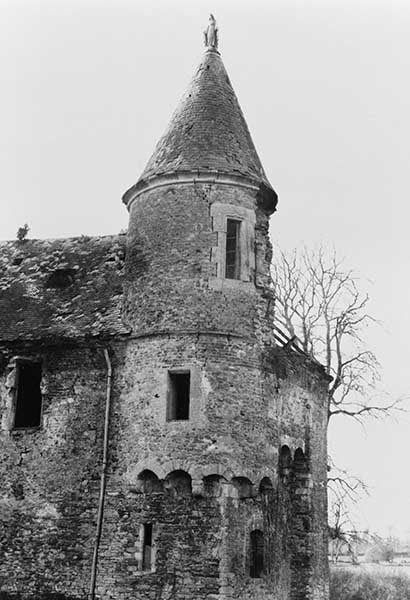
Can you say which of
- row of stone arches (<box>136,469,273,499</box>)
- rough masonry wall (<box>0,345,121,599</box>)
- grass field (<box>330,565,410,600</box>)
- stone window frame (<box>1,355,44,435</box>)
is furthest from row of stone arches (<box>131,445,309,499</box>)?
grass field (<box>330,565,410,600</box>)

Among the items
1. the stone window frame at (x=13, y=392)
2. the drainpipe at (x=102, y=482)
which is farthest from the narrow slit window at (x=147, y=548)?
the stone window frame at (x=13, y=392)

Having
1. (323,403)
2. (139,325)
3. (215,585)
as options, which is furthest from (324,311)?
(215,585)

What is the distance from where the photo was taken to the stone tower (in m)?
20.8

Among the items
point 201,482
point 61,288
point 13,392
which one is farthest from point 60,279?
point 201,482

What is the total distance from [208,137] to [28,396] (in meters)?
8.25

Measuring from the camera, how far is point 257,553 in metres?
21.2

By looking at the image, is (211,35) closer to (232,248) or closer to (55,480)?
(232,248)

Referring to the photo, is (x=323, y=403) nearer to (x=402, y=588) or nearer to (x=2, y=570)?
(x=2, y=570)

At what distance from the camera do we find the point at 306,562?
24156 mm

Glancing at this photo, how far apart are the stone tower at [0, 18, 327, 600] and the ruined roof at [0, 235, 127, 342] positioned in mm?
83

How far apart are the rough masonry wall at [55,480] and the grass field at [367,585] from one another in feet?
72.8

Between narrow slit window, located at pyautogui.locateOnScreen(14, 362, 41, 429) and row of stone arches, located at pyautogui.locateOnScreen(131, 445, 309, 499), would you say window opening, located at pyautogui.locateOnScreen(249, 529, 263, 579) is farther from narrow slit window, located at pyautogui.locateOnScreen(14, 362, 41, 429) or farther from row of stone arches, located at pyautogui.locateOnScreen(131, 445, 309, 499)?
narrow slit window, located at pyautogui.locateOnScreen(14, 362, 41, 429)

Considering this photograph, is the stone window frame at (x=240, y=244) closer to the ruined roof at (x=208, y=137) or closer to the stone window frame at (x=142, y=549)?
the ruined roof at (x=208, y=137)

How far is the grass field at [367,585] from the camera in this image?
4206cm
